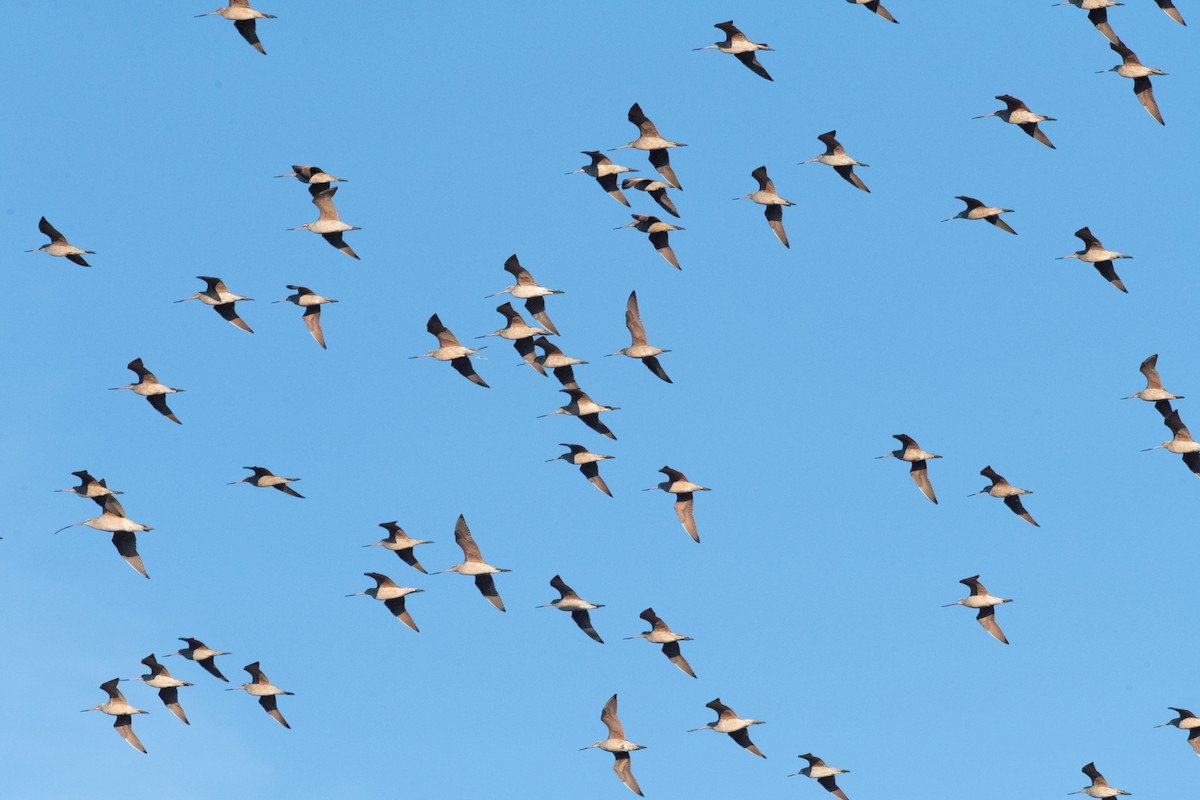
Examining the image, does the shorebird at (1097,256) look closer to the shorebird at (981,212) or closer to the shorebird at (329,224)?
the shorebird at (981,212)

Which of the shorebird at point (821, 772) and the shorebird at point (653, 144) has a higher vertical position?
the shorebird at point (653, 144)

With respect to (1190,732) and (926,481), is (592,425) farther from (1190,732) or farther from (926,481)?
(1190,732)

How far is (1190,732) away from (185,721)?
26019 millimetres

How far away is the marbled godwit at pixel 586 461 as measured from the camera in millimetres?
66500

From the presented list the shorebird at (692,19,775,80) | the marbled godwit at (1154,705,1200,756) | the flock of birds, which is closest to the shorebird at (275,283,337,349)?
the flock of birds

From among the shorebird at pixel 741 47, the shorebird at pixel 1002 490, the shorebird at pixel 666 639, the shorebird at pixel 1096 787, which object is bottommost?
the shorebird at pixel 1096 787

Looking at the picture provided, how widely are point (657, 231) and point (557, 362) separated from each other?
4.34 m

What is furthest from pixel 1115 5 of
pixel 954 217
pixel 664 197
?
pixel 664 197

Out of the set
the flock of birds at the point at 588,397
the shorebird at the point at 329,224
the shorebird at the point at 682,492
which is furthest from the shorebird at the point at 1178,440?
the shorebird at the point at 329,224

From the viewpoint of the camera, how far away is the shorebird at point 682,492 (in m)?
66.3

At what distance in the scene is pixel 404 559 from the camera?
66.4 metres

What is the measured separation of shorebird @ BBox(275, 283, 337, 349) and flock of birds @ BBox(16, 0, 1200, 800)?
3 cm

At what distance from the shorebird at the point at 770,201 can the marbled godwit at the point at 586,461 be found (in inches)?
293

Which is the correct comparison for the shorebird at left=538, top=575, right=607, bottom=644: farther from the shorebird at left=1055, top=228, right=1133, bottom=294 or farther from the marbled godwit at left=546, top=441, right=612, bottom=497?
the shorebird at left=1055, top=228, right=1133, bottom=294
